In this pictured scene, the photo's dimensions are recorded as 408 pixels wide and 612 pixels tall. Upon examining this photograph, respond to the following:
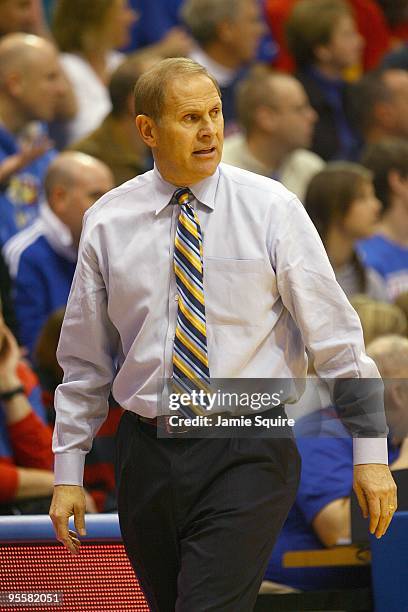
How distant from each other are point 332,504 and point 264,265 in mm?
1265

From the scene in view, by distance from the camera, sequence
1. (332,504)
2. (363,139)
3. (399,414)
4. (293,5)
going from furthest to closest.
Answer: (293,5), (363,139), (332,504), (399,414)

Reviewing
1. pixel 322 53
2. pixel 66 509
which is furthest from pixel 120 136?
pixel 66 509

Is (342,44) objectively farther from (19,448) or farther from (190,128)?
(190,128)

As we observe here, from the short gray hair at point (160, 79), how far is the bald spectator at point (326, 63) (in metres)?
4.63

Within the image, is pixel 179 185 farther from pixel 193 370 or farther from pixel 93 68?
pixel 93 68

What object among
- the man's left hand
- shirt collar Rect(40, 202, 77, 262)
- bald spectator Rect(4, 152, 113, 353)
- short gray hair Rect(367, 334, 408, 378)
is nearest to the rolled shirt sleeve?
the man's left hand

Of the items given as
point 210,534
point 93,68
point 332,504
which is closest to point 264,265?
point 210,534

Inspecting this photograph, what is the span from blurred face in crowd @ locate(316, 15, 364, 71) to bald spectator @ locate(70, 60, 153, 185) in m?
1.67

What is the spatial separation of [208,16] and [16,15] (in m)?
1.09

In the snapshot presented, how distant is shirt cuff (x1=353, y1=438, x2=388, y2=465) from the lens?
236 cm

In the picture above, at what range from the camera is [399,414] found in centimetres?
304

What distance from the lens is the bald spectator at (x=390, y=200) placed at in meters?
5.90

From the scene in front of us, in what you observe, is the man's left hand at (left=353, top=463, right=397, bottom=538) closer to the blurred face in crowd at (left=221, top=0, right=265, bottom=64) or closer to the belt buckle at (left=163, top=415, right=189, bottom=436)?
the belt buckle at (left=163, top=415, right=189, bottom=436)

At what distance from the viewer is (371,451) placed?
237 cm
